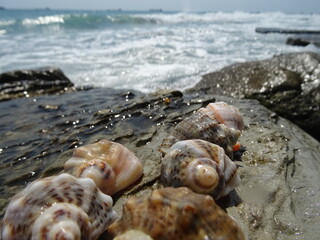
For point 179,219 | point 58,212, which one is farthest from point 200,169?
point 58,212

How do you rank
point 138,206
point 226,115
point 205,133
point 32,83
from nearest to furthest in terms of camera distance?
point 138,206 → point 205,133 → point 226,115 → point 32,83

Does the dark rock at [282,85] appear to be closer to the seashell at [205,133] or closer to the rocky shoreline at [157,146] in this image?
the rocky shoreline at [157,146]

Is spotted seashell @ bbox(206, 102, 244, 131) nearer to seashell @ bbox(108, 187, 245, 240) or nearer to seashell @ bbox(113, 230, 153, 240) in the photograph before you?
seashell @ bbox(108, 187, 245, 240)

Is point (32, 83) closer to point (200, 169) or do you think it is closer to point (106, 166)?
point (106, 166)

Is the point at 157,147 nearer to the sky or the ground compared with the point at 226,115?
nearer to the ground

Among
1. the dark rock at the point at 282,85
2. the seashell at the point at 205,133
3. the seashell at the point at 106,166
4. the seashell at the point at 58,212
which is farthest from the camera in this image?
the dark rock at the point at 282,85

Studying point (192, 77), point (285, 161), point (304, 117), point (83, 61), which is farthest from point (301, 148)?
point (83, 61)

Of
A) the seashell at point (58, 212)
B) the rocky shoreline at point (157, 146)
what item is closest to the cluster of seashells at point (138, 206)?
the seashell at point (58, 212)
